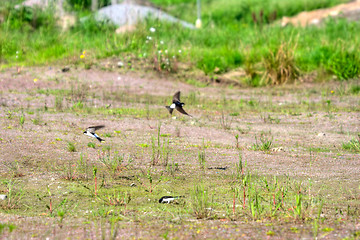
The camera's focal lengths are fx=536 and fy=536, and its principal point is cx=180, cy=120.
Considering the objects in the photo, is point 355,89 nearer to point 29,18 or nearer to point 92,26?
point 92,26

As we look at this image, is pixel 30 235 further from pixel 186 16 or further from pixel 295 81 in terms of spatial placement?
pixel 186 16

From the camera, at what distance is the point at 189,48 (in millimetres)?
11516

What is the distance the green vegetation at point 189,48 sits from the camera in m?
10.6

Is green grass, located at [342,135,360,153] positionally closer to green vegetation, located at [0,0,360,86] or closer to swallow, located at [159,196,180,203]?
swallow, located at [159,196,180,203]

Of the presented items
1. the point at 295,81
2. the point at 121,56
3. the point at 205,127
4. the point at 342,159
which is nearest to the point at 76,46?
the point at 121,56

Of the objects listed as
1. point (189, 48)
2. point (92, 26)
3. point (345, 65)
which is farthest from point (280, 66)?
point (92, 26)

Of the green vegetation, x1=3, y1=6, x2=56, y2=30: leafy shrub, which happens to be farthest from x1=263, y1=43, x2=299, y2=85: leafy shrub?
x1=3, y1=6, x2=56, y2=30: leafy shrub

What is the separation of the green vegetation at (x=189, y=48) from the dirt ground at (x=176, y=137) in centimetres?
46

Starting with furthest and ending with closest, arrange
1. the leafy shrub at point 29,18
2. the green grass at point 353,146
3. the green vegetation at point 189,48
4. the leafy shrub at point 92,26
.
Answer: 1. the leafy shrub at point 29,18
2. the leafy shrub at point 92,26
3. the green vegetation at point 189,48
4. the green grass at point 353,146

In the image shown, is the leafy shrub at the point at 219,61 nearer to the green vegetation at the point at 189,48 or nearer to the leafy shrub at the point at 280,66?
the green vegetation at the point at 189,48

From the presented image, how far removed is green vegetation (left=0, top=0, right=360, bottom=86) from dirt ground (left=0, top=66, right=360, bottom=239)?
18.0 inches

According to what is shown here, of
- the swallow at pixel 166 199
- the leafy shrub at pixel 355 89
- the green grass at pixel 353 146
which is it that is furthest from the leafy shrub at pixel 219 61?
the swallow at pixel 166 199

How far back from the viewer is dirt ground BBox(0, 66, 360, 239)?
3463 millimetres

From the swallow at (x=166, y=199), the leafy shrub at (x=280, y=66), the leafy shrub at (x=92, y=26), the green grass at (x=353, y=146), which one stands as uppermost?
the leafy shrub at (x=92, y=26)
